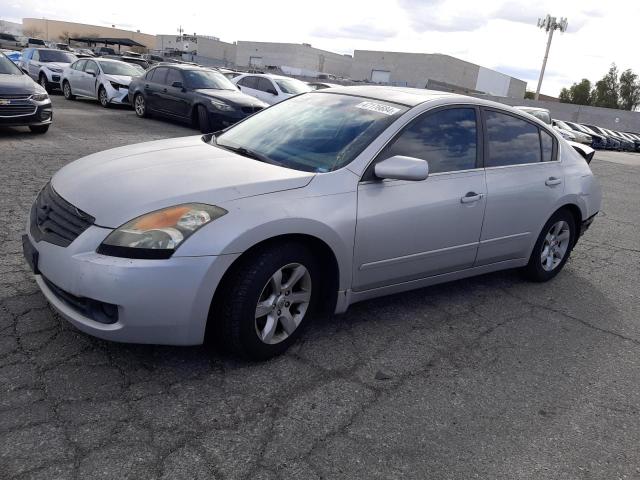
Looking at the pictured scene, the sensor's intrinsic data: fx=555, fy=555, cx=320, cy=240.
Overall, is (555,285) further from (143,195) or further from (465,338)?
(143,195)

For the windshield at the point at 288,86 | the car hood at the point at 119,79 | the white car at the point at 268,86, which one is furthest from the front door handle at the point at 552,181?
the car hood at the point at 119,79

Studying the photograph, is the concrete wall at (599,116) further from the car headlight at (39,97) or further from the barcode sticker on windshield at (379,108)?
the barcode sticker on windshield at (379,108)

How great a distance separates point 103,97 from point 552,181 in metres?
14.9

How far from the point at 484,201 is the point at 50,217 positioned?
2.89 meters

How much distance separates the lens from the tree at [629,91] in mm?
68188

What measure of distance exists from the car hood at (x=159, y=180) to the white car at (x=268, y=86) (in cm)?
Result: 1333

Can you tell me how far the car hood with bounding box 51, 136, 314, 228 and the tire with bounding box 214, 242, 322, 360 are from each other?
0.38m

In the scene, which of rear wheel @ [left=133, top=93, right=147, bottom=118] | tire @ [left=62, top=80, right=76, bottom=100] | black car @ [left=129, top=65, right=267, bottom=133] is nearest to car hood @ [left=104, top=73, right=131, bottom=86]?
black car @ [left=129, top=65, right=267, bottom=133]

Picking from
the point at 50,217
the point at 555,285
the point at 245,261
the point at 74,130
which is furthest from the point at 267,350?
the point at 74,130

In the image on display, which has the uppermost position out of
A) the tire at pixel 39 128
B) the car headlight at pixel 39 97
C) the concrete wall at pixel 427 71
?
the concrete wall at pixel 427 71

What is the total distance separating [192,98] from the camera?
13.3 meters

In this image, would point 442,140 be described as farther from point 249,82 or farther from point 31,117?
point 249,82

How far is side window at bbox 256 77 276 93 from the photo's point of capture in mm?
16827

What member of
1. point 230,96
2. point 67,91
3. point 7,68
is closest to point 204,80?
point 230,96
